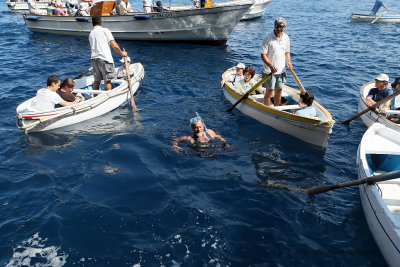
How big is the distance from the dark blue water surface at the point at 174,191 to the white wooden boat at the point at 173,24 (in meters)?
5.78

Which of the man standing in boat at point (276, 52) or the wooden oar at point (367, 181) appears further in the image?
the man standing in boat at point (276, 52)

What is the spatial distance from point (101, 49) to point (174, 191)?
18.9 feet

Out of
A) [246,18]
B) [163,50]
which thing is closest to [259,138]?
[163,50]

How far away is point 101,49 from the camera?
32.8ft

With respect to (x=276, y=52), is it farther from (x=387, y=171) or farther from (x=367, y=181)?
(x=367, y=181)

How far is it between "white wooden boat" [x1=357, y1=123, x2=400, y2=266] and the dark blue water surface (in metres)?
0.36

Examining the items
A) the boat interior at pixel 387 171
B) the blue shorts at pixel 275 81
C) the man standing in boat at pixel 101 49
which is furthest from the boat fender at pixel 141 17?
the boat interior at pixel 387 171

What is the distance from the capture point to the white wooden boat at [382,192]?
4.74m

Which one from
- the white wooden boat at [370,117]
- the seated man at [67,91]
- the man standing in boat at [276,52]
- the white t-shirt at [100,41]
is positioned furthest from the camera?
the white t-shirt at [100,41]

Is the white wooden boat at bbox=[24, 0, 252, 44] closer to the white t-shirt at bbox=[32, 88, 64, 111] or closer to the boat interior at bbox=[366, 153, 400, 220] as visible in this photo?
the white t-shirt at bbox=[32, 88, 64, 111]

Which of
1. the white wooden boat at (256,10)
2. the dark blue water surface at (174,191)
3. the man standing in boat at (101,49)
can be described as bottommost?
the dark blue water surface at (174,191)

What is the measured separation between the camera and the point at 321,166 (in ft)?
24.9

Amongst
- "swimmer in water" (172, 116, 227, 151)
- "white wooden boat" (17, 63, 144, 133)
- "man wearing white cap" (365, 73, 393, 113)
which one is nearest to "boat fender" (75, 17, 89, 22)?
"white wooden boat" (17, 63, 144, 133)

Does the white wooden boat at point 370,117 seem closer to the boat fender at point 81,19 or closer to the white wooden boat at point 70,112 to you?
the white wooden boat at point 70,112
